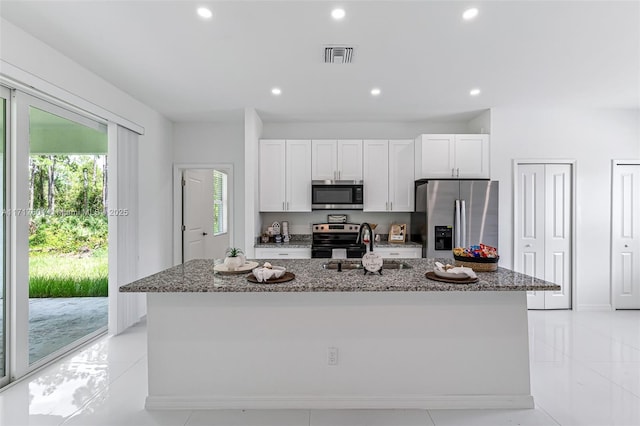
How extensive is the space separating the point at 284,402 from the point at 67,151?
2896mm

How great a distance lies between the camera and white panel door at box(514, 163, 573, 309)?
14.3 ft

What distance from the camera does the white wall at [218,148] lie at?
4898 millimetres

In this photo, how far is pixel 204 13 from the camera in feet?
7.24

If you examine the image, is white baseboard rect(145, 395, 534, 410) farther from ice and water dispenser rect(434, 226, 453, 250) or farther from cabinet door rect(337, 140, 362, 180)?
cabinet door rect(337, 140, 362, 180)

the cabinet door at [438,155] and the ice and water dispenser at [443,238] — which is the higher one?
the cabinet door at [438,155]

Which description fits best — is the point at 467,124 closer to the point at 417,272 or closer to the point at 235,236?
the point at 417,272

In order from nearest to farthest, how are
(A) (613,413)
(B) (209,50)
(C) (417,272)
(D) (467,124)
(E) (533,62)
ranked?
(A) (613,413) → (C) (417,272) → (B) (209,50) → (E) (533,62) → (D) (467,124)

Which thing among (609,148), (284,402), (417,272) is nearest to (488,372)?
(417,272)

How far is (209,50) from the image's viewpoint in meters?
2.70

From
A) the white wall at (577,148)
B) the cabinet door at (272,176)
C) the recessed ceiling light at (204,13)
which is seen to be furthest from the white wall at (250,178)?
the white wall at (577,148)

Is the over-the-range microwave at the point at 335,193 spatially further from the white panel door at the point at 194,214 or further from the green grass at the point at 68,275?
the green grass at the point at 68,275

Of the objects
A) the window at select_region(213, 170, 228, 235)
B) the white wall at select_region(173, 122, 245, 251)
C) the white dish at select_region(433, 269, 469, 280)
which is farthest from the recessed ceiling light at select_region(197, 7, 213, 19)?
the window at select_region(213, 170, 228, 235)

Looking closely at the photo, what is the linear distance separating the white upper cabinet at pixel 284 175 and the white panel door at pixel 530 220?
9.05 feet

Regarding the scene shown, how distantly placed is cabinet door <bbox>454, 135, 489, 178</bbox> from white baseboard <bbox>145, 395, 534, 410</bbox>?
282cm
